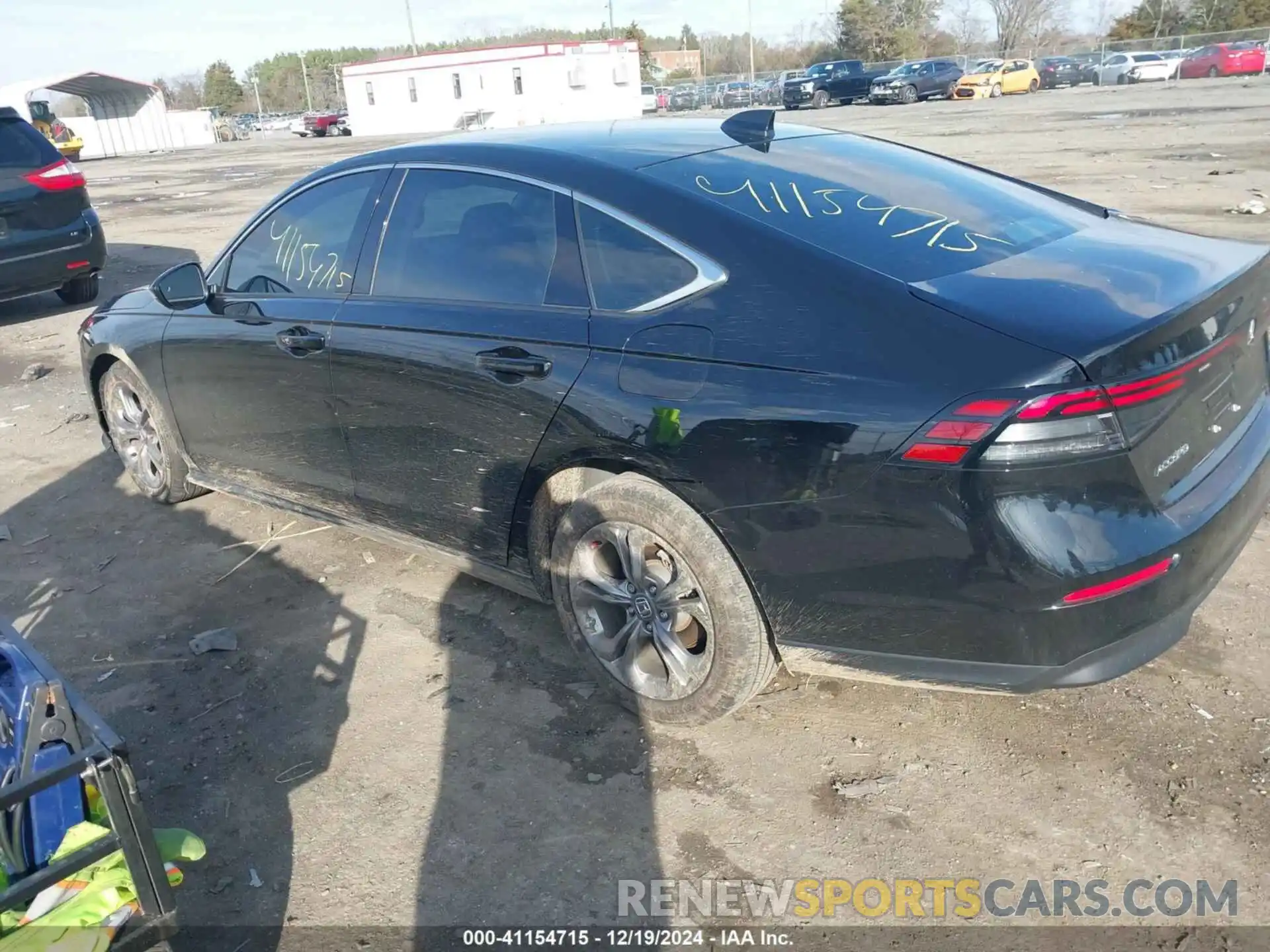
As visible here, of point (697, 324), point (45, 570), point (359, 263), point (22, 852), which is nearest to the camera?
point (22, 852)

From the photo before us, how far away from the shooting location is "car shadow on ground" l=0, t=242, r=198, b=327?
409 inches

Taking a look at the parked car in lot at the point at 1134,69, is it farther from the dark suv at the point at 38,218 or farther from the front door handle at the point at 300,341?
the front door handle at the point at 300,341

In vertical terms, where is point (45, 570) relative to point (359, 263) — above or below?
below

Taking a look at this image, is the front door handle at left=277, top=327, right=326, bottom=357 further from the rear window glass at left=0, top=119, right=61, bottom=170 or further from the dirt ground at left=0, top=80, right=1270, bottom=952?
the rear window glass at left=0, top=119, right=61, bottom=170

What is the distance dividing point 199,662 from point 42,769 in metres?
1.51

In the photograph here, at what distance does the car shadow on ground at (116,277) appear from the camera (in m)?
10.4

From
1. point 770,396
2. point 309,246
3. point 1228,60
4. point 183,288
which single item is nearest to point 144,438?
point 183,288

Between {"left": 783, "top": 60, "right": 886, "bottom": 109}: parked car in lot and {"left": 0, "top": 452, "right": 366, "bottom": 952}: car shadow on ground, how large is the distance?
41.1 meters

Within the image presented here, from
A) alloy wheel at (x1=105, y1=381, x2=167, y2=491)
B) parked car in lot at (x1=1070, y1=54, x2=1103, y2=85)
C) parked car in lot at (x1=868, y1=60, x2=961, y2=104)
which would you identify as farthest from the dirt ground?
parked car in lot at (x1=1070, y1=54, x2=1103, y2=85)

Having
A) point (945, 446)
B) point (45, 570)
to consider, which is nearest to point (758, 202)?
point (945, 446)

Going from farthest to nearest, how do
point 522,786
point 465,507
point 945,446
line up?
point 465,507, point 522,786, point 945,446

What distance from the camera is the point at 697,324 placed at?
2750 mm

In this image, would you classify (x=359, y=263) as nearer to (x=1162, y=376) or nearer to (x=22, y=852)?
(x=22, y=852)

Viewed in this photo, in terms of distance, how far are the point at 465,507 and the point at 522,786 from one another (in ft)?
3.30
